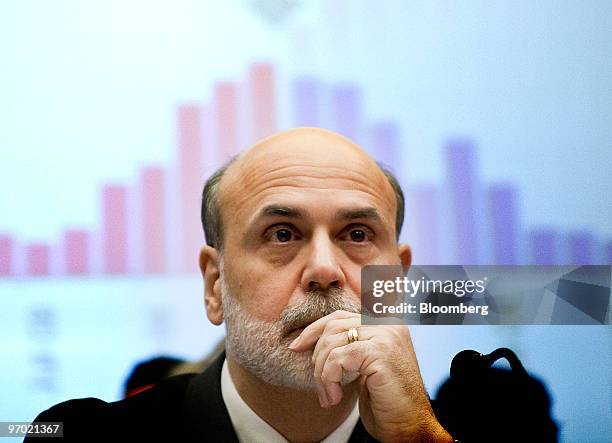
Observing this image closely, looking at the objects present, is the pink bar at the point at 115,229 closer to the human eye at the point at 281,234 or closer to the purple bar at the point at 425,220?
the human eye at the point at 281,234

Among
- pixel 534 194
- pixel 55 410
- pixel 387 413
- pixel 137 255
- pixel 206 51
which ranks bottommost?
pixel 55 410

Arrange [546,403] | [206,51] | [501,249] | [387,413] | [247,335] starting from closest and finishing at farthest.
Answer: [387,413]
[247,335]
[546,403]
[501,249]
[206,51]

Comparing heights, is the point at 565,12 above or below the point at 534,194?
above

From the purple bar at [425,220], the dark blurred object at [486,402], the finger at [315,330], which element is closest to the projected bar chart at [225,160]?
the purple bar at [425,220]

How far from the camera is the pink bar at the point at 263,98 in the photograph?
7.06 feet

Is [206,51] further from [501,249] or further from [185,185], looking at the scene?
[501,249]

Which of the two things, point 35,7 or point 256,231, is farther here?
point 35,7

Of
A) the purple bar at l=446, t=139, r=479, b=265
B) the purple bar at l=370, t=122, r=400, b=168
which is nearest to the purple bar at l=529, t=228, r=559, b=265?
the purple bar at l=446, t=139, r=479, b=265

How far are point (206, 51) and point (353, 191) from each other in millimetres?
660

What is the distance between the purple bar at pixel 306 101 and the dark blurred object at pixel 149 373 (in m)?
0.69

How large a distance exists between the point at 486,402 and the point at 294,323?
45 centimetres

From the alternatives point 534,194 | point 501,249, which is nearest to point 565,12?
point 534,194

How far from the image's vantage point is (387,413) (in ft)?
5.19

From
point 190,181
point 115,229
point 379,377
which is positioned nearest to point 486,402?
point 379,377
